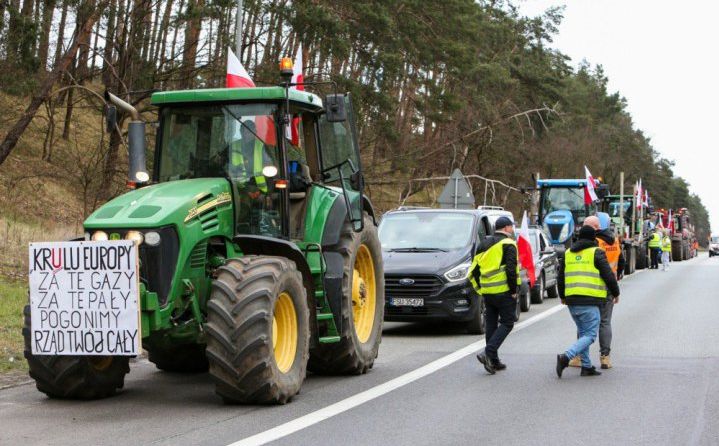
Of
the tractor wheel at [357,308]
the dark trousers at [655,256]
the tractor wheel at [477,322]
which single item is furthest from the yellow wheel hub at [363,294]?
the dark trousers at [655,256]

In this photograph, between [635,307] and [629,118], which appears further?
[629,118]

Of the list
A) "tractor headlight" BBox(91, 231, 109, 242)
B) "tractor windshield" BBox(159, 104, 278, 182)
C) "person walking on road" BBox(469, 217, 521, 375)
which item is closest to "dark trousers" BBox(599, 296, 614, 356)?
"person walking on road" BBox(469, 217, 521, 375)

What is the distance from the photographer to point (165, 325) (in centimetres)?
928

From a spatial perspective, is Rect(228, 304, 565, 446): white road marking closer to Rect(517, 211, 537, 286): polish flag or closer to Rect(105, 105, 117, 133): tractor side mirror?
Rect(517, 211, 537, 286): polish flag

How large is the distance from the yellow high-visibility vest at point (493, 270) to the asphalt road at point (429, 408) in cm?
95

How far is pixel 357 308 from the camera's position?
12461 millimetres

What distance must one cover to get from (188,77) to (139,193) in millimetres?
19876

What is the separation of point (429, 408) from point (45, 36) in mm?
18810

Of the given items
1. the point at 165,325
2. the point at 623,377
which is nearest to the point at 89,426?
the point at 165,325

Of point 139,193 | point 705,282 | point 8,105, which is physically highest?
point 8,105

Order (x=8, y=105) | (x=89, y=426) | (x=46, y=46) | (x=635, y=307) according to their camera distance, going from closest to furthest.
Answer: (x=89, y=426), (x=635, y=307), (x=46, y=46), (x=8, y=105)

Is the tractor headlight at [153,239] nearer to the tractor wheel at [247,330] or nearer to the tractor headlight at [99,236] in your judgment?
the tractor headlight at [99,236]

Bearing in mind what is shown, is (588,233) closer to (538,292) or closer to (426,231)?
(426,231)

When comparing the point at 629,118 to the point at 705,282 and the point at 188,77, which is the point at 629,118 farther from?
the point at 188,77
